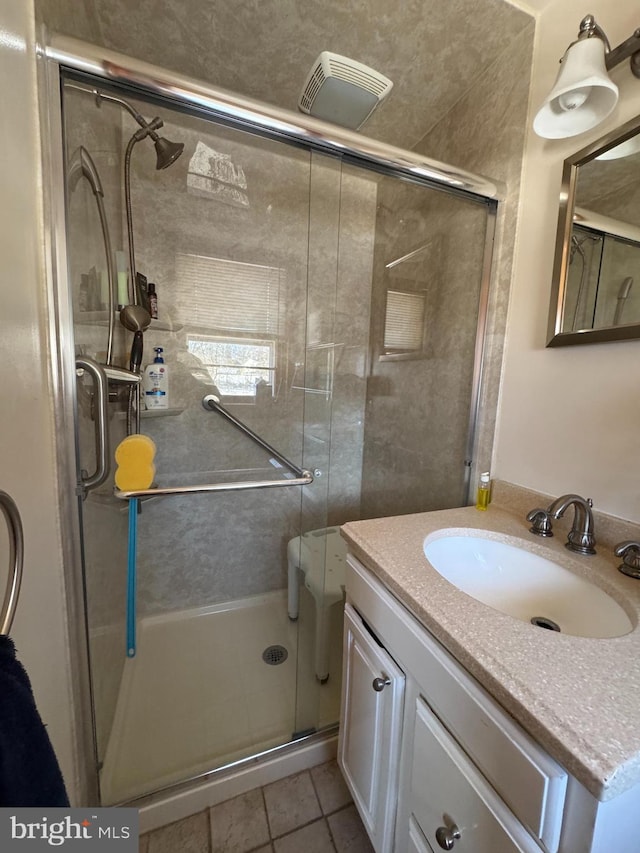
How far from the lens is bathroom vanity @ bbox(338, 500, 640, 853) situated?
37cm

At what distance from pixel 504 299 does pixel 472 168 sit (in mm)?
551

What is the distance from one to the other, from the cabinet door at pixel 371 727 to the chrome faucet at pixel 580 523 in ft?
1.72

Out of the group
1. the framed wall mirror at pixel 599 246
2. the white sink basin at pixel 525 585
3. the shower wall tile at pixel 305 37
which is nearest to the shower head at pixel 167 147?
the shower wall tile at pixel 305 37

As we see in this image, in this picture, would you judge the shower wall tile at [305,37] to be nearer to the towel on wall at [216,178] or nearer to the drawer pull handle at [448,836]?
the towel on wall at [216,178]

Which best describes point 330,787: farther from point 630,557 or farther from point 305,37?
point 305,37

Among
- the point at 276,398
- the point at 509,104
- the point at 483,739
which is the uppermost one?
the point at 509,104

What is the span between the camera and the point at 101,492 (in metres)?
1.01

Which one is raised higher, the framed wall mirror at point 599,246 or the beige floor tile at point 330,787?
the framed wall mirror at point 599,246

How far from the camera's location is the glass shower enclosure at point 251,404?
1.08 metres

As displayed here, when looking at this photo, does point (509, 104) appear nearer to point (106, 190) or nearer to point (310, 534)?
point (106, 190)

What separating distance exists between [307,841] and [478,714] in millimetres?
887

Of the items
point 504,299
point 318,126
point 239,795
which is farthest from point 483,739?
point 318,126

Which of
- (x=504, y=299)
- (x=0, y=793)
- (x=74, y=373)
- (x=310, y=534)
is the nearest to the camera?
(x=0, y=793)

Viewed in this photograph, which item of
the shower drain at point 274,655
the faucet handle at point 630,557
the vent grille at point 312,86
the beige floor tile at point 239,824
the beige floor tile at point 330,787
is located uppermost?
the vent grille at point 312,86
